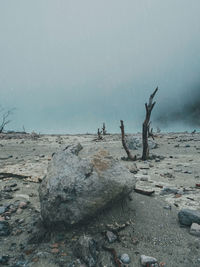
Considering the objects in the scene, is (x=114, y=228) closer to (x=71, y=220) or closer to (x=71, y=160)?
(x=71, y=220)

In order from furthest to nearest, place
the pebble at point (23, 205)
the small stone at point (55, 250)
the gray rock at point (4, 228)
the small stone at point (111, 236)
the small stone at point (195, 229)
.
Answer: the pebble at point (23, 205) → the gray rock at point (4, 228) → the small stone at point (195, 229) → the small stone at point (111, 236) → the small stone at point (55, 250)

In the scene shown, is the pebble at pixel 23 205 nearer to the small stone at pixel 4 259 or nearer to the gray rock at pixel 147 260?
the small stone at pixel 4 259

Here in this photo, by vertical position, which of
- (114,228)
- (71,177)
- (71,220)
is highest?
(71,177)

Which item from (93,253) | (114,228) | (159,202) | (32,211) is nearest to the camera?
(93,253)

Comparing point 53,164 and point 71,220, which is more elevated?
point 53,164

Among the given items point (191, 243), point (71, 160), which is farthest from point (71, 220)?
point (191, 243)

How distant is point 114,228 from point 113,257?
434 mm

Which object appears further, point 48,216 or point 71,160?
point 71,160

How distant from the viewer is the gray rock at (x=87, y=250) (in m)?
2.20

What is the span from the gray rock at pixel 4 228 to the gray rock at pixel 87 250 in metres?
1.18

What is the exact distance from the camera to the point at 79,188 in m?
2.70

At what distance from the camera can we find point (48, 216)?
2.61 meters

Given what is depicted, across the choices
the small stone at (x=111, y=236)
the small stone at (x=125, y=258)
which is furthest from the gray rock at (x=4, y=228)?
the small stone at (x=125, y=258)

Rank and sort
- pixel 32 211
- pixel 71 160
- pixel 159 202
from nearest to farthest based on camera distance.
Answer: pixel 71 160 → pixel 32 211 → pixel 159 202
